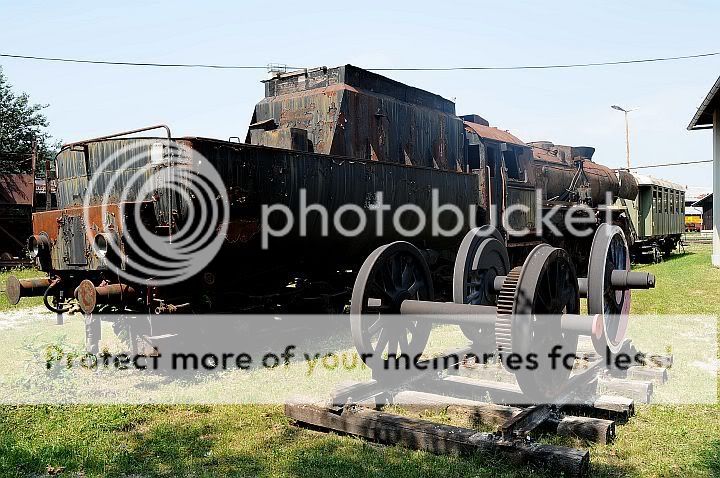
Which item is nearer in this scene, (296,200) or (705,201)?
(296,200)

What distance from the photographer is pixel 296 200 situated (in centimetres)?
841

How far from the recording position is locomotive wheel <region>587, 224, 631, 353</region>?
5676 millimetres

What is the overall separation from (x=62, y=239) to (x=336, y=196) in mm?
3546

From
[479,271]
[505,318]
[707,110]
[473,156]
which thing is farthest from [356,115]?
[707,110]

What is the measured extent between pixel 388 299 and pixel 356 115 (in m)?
4.60

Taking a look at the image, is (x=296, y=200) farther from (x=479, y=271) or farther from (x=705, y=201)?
(x=705, y=201)

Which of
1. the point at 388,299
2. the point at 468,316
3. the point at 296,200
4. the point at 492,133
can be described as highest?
the point at 492,133

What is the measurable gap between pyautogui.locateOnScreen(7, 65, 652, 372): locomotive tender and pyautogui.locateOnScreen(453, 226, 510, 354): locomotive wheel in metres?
0.02

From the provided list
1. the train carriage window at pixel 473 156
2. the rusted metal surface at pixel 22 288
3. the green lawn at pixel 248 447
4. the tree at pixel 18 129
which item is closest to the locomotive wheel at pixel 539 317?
the green lawn at pixel 248 447

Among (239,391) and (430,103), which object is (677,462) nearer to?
(239,391)

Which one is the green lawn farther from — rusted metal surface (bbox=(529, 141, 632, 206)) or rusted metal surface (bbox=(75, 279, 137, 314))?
rusted metal surface (bbox=(529, 141, 632, 206))

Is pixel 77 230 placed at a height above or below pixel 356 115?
below

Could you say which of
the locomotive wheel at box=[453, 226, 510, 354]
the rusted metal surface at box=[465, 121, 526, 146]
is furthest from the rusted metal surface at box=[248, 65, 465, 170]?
the locomotive wheel at box=[453, 226, 510, 354]

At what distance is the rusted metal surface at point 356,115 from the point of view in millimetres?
9656
